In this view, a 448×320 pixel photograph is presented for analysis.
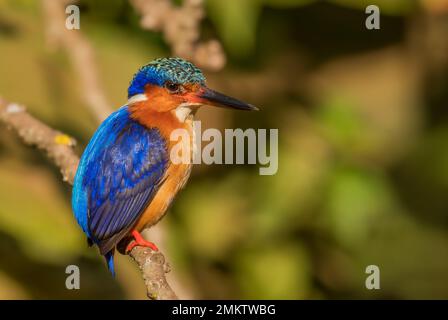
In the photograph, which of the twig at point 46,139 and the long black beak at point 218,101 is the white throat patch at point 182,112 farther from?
the twig at point 46,139

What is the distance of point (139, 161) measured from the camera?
12.1 feet

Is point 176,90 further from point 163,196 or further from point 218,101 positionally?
point 163,196

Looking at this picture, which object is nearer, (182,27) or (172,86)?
(182,27)

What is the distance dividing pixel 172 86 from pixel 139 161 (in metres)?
0.33

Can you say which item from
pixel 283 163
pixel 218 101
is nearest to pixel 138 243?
pixel 218 101

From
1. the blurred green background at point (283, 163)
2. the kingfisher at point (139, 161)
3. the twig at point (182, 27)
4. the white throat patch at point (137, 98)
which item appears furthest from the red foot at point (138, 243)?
the twig at point (182, 27)

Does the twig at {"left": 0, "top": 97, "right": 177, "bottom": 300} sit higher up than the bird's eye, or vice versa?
the bird's eye

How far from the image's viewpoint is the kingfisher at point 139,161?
11.7ft

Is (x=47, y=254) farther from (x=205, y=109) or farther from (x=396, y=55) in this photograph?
(x=396, y=55)

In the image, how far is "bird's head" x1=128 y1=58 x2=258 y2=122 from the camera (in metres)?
3.70

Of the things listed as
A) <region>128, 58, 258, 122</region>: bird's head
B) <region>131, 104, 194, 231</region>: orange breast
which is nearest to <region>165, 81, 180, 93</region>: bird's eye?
<region>128, 58, 258, 122</region>: bird's head

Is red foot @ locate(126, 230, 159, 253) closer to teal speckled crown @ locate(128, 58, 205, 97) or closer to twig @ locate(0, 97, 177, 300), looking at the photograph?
twig @ locate(0, 97, 177, 300)

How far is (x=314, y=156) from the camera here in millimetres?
4484
